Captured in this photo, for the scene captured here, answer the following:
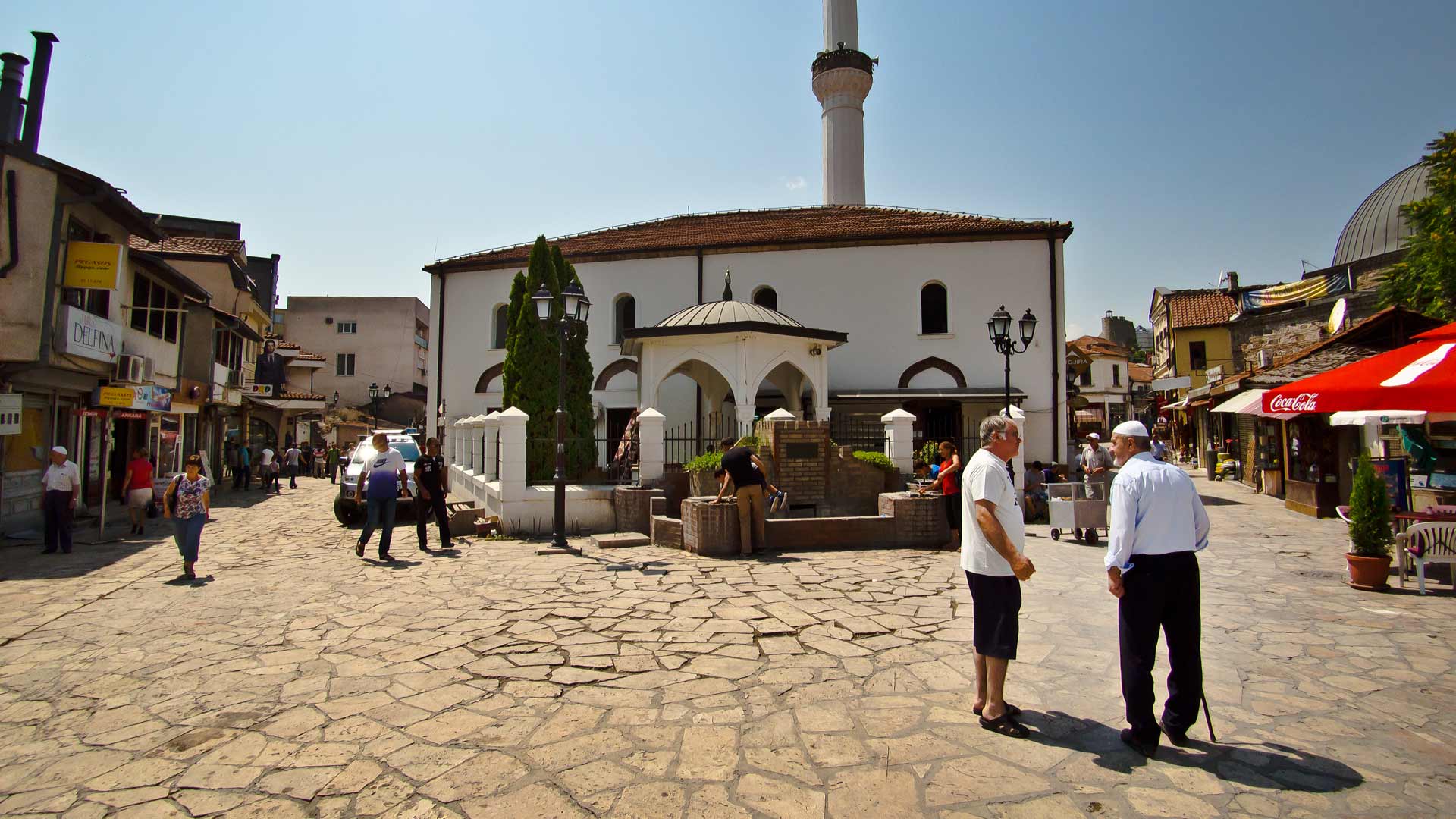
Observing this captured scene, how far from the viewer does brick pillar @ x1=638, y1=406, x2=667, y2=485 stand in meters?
11.8

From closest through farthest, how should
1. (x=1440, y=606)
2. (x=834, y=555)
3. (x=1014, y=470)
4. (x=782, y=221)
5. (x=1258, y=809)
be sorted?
(x=1258, y=809)
(x=1440, y=606)
(x=834, y=555)
(x=1014, y=470)
(x=782, y=221)

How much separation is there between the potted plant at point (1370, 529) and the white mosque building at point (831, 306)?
1125cm

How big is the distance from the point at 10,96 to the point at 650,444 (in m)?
13.6

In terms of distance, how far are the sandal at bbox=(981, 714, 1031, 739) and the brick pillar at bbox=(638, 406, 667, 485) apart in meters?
8.22

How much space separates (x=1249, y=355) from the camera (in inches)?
1025

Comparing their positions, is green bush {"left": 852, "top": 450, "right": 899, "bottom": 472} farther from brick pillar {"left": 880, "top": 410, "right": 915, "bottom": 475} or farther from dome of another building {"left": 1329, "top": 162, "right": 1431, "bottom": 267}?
dome of another building {"left": 1329, "top": 162, "right": 1431, "bottom": 267}

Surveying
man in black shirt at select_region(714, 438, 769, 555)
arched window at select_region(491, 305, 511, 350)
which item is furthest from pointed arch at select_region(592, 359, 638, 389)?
man in black shirt at select_region(714, 438, 769, 555)

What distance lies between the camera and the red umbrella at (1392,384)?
675cm

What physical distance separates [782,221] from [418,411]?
32904 mm

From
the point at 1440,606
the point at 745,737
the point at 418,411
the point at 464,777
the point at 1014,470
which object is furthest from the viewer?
the point at 418,411

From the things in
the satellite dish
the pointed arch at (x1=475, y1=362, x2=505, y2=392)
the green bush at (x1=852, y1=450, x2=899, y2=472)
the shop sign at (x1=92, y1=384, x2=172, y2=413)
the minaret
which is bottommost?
the green bush at (x1=852, y1=450, x2=899, y2=472)

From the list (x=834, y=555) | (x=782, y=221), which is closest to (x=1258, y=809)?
(x=834, y=555)

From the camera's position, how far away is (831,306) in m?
23.1

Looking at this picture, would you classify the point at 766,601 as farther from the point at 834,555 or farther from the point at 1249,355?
A: the point at 1249,355
